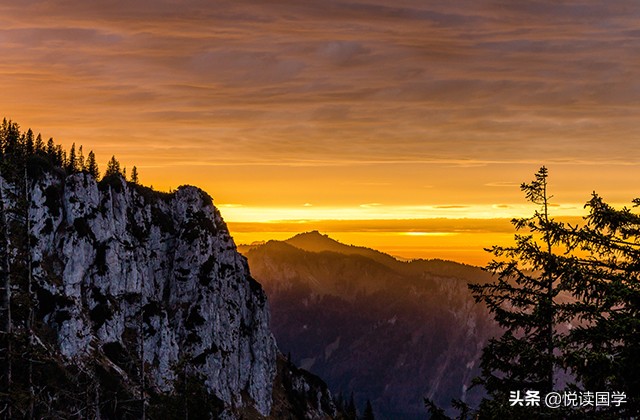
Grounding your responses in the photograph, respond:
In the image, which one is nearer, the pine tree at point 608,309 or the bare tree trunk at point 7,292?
the pine tree at point 608,309

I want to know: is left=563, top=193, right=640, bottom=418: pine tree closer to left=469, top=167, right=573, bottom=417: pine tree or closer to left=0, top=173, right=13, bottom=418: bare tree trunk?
left=469, top=167, right=573, bottom=417: pine tree

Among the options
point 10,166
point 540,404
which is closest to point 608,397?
point 540,404

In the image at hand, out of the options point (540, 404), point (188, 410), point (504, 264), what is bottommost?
point (188, 410)

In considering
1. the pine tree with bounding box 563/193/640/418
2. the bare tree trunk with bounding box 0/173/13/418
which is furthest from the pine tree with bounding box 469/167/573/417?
the bare tree trunk with bounding box 0/173/13/418

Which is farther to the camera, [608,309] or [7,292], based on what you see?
[7,292]

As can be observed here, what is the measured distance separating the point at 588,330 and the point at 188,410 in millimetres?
47185

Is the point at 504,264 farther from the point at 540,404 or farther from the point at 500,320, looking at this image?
the point at 540,404

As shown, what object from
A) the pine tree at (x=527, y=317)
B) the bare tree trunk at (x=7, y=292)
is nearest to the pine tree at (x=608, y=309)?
the pine tree at (x=527, y=317)

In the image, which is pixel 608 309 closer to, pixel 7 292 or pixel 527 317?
pixel 527 317

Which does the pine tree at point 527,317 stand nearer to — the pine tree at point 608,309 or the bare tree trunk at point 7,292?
the pine tree at point 608,309

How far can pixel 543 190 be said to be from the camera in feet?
78.5

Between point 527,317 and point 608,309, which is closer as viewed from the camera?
point 608,309

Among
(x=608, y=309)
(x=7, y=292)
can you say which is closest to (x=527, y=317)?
(x=608, y=309)

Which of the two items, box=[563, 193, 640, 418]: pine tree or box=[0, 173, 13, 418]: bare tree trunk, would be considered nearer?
box=[563, 193, 640, 418]: pine tree
